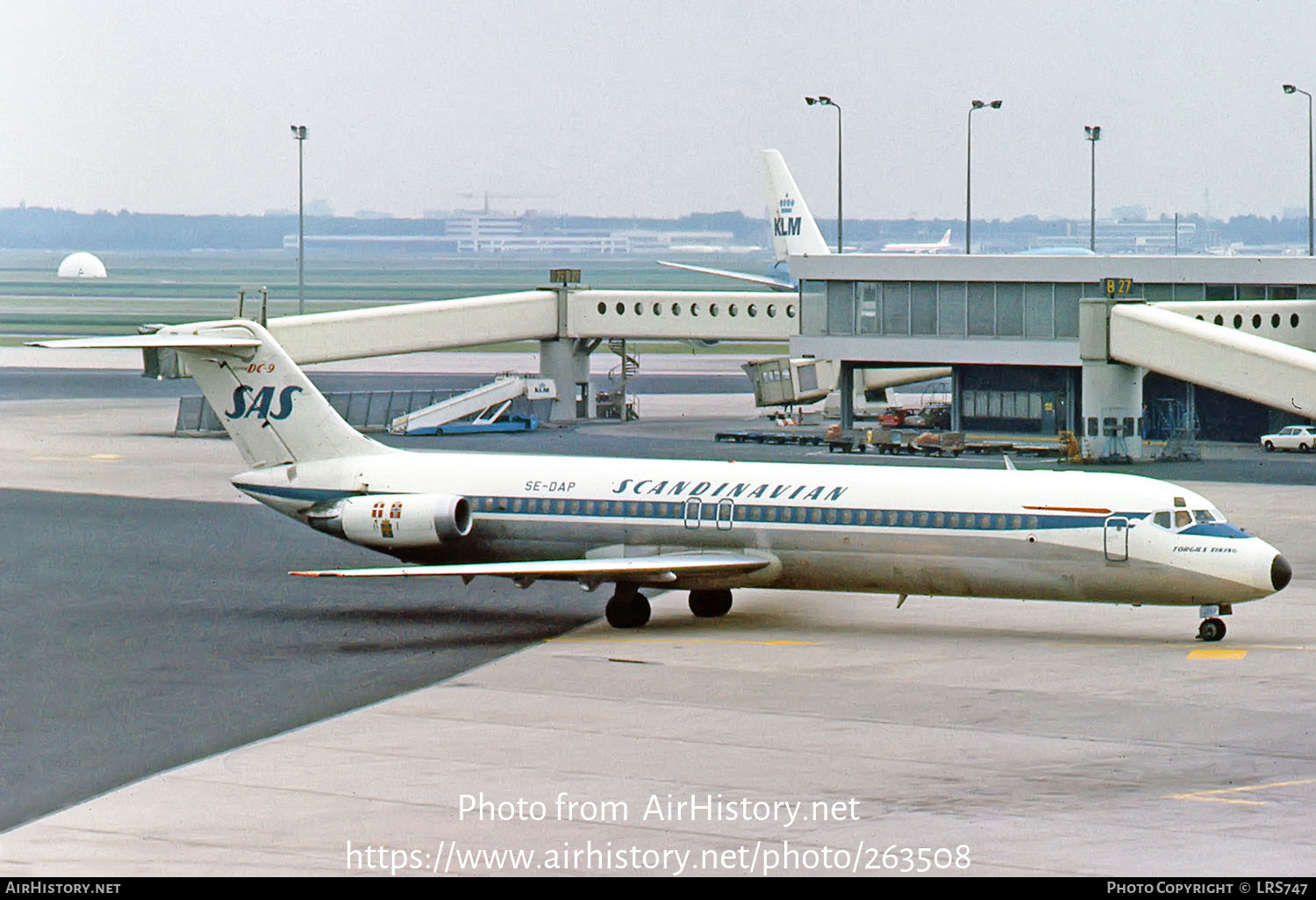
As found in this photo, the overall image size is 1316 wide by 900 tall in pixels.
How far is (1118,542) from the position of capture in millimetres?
35062

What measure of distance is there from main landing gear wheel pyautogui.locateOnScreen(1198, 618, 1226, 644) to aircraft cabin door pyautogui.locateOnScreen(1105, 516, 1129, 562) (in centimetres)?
232

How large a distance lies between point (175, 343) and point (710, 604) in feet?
41.0

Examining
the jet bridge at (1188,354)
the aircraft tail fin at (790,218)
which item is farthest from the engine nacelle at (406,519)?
the aircraft tail fin at (790,218)

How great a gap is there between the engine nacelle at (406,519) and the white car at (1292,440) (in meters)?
45.9

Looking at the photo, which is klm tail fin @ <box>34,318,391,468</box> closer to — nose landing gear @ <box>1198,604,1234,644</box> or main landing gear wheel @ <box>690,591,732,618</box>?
main landing gear wheel @ <box>690,591,732,618</box>

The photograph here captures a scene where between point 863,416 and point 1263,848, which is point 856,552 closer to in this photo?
point 1263,848

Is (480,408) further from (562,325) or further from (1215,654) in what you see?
(1215,654)

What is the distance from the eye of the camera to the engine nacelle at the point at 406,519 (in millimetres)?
38938

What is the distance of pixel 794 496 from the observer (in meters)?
37.5

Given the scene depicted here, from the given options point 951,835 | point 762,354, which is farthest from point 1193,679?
point 762,354

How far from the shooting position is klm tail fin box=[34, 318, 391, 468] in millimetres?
41406

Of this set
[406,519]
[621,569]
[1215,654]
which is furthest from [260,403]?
[1215,654]

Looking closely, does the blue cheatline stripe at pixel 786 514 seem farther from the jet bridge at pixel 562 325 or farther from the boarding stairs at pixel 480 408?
the boarding stairs at pixel 480 408

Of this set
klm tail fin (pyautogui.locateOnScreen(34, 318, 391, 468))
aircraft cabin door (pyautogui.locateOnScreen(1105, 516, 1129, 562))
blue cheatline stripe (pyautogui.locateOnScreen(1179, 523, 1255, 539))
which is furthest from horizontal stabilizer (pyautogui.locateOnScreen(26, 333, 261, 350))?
blue cheatline stripe (pyautogui.locateOnScreen(1179, 523, 1255, 539))
